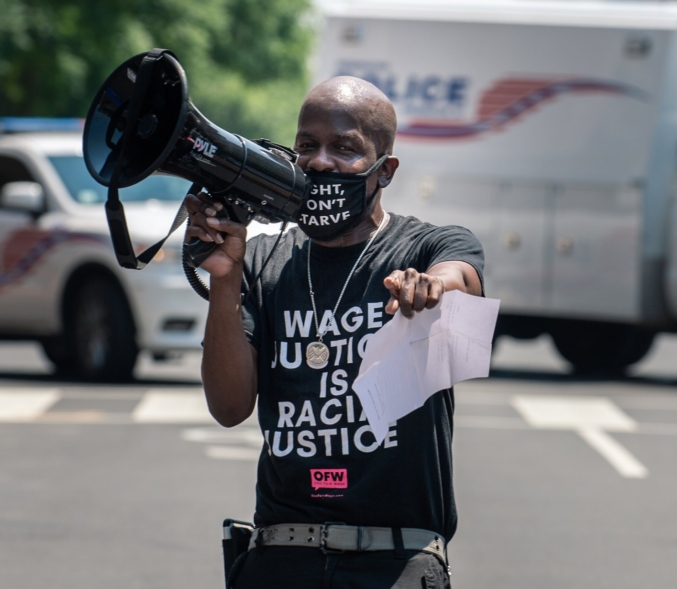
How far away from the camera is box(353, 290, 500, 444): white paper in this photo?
2.76 meters

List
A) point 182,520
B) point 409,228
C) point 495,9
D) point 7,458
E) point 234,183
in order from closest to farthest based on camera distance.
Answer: point 234,183 < point 409,228 < point 182,520 < point 7,458 < point 495,9

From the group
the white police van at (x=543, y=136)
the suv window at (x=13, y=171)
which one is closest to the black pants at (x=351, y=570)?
the suv window at (x=13, y=171)

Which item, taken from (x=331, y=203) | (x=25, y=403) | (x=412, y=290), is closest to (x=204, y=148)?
(x=331, y=203)

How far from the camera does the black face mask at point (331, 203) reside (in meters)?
2.95

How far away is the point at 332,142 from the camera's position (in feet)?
9.75

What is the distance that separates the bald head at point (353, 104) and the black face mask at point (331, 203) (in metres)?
0.09

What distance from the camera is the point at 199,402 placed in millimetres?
11609

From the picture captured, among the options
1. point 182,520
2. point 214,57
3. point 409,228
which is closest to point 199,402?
point 182,520

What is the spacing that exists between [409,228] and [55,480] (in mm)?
5739

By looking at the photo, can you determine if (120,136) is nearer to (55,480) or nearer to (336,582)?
(336,582)

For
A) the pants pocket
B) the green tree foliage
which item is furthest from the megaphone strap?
the green tree foliage

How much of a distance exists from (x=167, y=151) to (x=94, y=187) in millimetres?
10423

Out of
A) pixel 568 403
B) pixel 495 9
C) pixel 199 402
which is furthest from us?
pixel 495 9

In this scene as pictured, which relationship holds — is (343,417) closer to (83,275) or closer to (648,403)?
(83,275)
